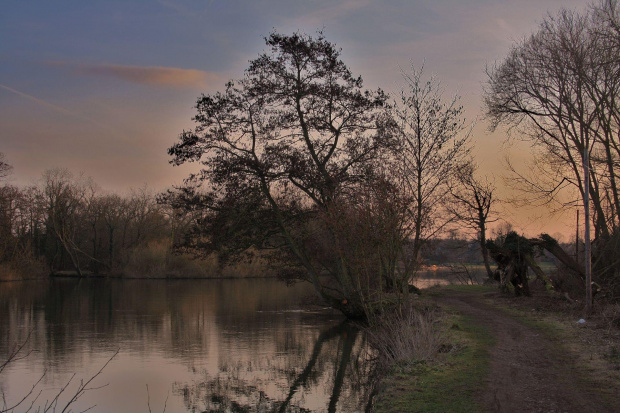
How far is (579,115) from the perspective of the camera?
74.2ft

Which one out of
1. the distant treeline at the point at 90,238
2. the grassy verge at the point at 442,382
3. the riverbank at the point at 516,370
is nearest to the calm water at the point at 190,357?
the grassy verge at the point at 442,382

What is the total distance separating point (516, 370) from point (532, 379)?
2.71 feet

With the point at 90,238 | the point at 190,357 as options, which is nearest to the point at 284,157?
the point at 190,357

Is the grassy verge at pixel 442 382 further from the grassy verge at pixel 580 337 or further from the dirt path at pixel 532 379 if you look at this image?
the grassy verge at pixel 580 337

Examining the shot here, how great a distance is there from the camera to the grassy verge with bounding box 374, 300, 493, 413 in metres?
8.55

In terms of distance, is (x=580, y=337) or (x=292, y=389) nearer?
(x=292, y=389)

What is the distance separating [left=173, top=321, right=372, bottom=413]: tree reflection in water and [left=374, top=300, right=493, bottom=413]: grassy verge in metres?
1.45

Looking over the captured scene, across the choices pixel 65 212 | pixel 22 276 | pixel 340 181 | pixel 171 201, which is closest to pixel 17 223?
pixel 65 212

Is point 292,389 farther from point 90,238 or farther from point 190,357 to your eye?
point 90,238

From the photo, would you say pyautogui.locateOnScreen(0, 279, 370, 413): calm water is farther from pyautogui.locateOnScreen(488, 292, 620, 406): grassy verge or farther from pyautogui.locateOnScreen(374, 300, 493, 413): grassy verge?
pyautogui.locateOnScreen(488, 292, 620, 406): grassy verge

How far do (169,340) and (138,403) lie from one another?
7.92m

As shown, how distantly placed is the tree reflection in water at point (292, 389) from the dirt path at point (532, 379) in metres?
3.03

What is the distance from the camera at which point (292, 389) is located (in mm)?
13430

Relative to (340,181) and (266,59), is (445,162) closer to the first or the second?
(340,181)
